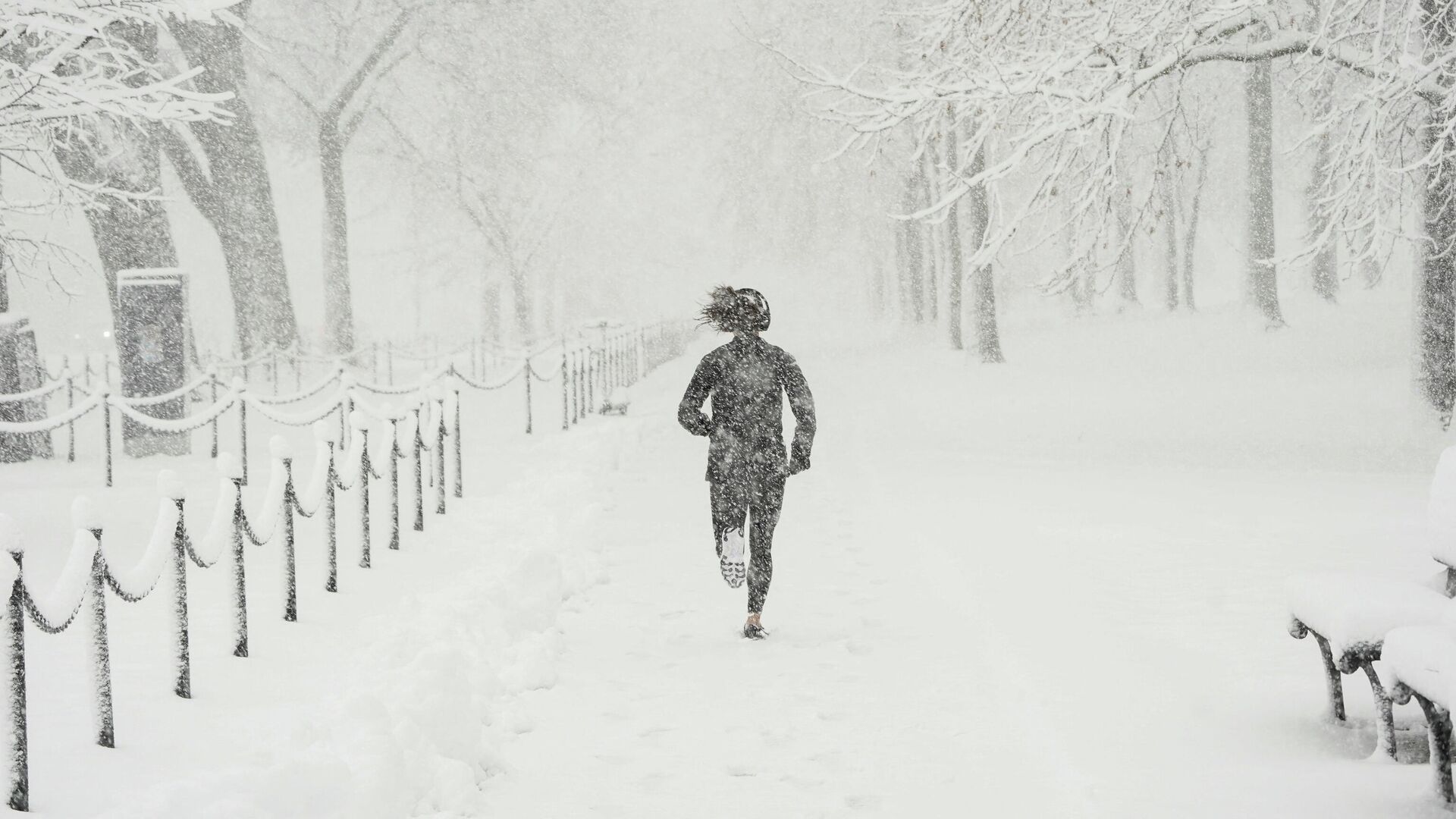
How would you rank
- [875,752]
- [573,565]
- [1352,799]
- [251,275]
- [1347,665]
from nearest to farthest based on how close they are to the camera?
[1352,799] → [1347,665] → [875,752] → [573,565] → [251,275]

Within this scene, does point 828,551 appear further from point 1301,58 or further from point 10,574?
point 1301,58

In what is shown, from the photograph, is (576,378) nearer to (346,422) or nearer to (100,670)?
(346,422)

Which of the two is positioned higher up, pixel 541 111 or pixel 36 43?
pixel 541 111

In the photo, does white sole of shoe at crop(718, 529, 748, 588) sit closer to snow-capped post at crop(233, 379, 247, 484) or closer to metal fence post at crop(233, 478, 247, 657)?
metal fence post at crop(233, 478, 247, 657)

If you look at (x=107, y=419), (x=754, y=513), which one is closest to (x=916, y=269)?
(x=107, y=419)

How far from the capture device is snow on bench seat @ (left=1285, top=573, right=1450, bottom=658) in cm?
445

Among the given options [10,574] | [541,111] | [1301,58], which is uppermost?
[541,111]

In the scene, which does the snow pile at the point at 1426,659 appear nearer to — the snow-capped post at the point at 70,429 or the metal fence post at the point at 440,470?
the metal fence post at the point at 440,470

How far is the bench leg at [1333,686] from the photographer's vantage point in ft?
16.2

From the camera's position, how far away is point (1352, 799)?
4203mm

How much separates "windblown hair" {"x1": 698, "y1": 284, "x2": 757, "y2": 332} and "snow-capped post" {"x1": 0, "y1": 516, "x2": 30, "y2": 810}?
3.76m

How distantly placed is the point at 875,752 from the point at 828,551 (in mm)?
4110

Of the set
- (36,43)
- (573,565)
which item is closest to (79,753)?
(573,565)

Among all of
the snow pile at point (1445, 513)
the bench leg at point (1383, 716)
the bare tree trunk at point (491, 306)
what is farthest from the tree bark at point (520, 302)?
the bench leg at point (1383, 716)
